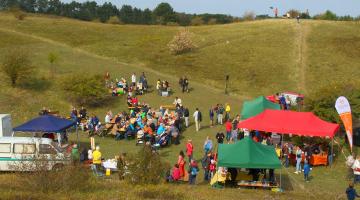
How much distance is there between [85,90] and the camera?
3528 cm

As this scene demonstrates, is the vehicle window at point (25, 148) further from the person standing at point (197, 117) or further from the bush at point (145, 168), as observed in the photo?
the person standing at point (197, 117)

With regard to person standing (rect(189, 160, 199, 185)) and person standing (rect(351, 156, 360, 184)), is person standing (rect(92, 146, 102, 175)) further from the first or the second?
person standing (rect(351, 156, 360, 184))

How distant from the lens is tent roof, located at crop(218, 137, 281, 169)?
19.5 m

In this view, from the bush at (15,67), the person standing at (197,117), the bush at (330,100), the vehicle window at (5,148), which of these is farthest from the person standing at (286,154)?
the bush at (15,67)

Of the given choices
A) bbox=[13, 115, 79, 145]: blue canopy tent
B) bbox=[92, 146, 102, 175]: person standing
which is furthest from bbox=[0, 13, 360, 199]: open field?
bbox=[92, 146, 102, 175]: person standing

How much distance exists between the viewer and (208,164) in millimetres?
21109

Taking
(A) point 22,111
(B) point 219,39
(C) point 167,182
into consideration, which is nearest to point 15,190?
(C) point 167,182

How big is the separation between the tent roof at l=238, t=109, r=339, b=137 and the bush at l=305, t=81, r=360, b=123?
4390 mm

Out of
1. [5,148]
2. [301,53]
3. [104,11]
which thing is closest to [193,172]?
[5,148]

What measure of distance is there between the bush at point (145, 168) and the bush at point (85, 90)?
18.2 metres

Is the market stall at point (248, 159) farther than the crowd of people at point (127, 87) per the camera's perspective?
No

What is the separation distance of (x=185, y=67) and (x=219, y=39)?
15118mm

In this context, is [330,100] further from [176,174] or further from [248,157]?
[176,174]

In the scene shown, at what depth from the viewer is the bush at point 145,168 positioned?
17.7m
